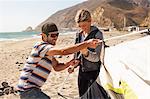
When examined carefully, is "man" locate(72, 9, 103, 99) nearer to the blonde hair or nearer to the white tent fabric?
the blonde hair

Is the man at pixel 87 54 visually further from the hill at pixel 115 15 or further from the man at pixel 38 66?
the hill at pixel 115 15

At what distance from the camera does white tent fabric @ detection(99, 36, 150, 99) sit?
443 centimetres

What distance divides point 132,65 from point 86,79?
39.3 inches

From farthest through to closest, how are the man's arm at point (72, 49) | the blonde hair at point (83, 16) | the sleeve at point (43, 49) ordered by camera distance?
the blonde hair at point (83, 16) < the sleeve at point (43, 49) < the man's arm at point (72, 49)

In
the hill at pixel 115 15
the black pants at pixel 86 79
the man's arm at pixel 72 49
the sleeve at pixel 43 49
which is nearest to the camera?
the man's arm at pixel 72 49

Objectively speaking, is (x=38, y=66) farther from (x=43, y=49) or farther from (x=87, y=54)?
(x=87, y=54)

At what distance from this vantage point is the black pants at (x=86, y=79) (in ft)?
17.8

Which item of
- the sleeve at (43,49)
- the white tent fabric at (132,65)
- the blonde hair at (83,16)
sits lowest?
the white tent fabric at (132,65)

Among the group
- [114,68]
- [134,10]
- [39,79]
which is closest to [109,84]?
[114,68]

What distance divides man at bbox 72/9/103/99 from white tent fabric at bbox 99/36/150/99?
16cm

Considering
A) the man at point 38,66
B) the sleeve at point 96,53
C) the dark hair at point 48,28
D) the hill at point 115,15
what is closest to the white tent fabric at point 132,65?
the sleeve at point 96,53

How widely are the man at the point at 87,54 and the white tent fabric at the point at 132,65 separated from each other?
0.53 ft

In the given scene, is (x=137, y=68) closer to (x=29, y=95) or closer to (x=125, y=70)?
(x=125, y=70)

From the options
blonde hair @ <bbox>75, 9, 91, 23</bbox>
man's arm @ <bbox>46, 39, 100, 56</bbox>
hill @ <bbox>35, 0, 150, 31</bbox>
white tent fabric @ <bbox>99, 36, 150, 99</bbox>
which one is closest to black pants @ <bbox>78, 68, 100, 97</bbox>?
white tent fabric @ <bbox>99, 36, 150, 99</bbox>
